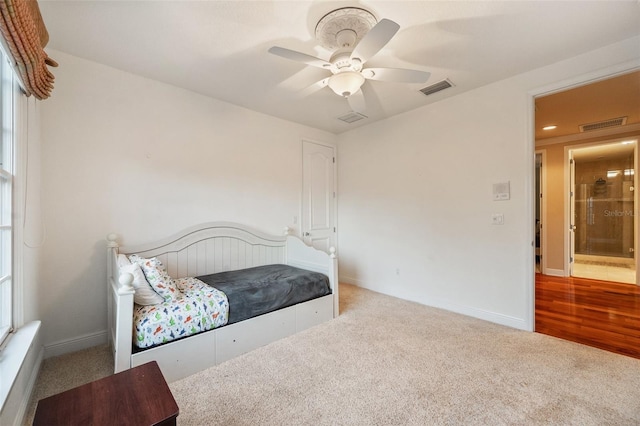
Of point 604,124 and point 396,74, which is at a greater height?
point 604,124

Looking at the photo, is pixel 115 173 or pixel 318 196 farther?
pixel 318 196

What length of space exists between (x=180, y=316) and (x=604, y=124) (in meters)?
6.13

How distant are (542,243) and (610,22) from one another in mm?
4150

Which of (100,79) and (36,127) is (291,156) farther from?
(36,127)

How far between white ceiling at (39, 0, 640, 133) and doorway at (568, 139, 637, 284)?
3.59 metres

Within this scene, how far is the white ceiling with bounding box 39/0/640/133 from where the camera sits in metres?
1.78

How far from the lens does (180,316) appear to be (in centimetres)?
193

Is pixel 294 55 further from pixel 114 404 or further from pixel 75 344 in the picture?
pixel 75 344

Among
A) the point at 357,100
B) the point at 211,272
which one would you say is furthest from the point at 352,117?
the point at 211,272

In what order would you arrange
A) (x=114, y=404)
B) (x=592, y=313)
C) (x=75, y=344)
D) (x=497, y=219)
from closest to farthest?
(x=114, y=404) < (x=75, y=344) < (x=497, y=219) < (x=592, y=313)

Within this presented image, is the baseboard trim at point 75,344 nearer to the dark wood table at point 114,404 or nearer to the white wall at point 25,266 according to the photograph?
the white wall at point 25,266

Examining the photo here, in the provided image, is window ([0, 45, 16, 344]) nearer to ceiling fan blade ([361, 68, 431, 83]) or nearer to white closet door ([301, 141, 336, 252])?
ceiling fan blade ([361, 68, 431, 83])

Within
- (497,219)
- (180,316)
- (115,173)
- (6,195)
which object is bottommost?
(180,316)

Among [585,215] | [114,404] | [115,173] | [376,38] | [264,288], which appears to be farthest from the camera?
[585,215]
